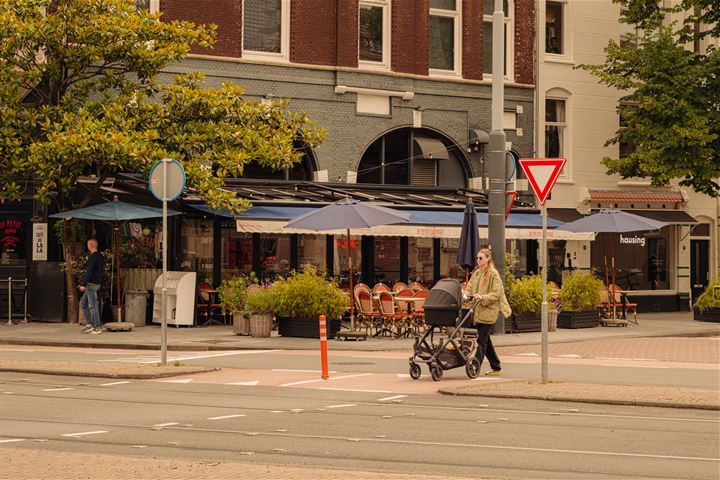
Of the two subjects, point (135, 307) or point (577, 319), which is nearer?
point (135, 307)

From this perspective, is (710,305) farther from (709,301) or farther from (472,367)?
(472,367)

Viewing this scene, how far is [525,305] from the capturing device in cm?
2628

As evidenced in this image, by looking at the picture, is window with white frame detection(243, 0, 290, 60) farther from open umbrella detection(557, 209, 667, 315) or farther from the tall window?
the tall window

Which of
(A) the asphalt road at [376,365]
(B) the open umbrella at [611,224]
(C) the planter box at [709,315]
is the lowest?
(A) the asphalt road at [376,365]

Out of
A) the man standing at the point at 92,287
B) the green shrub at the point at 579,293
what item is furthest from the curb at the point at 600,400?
the green shrub at the point at 579,293

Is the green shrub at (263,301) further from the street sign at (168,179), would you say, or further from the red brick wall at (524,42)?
the red brick wall at (524,42)

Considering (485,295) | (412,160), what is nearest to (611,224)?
(412,160)

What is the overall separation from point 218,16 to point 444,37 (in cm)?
740

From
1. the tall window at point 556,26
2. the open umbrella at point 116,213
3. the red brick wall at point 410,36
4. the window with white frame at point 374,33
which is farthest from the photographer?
the tall window at point 556,26

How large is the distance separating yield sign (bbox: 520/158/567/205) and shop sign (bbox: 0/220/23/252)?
55.8 ft

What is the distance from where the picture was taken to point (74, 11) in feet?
84.2

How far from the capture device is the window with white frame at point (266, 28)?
105 ft

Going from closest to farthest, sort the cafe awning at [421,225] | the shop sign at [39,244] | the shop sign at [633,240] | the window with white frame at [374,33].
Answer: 1. the cafe awning at [421,225]
2. the shop sign at [39,244]
3. the window with white frame at [374,33]
4. the shop sign at [633,240]

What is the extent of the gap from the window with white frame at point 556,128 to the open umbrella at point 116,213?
14.7 meters
